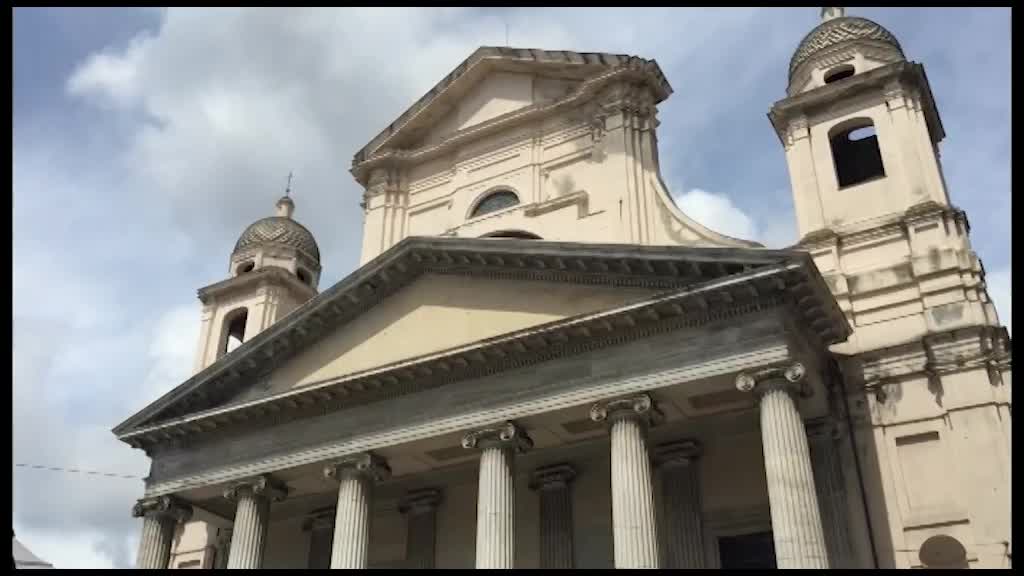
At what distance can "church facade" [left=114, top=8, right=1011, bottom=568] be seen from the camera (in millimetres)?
14789

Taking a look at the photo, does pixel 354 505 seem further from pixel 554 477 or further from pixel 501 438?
pixel 554 477

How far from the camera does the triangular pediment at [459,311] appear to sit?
594 inches

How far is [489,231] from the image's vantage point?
22719 millimetres

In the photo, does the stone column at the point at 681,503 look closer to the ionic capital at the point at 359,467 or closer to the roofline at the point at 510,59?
the ionic capital at the point at 359,467

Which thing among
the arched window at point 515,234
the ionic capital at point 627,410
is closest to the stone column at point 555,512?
the ionic capital at point 627,410

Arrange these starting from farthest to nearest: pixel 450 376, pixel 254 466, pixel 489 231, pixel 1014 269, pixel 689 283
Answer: pixel 489 231 → pixel 254 466 → pixel 450 376 → pixel 689 283 → pixel 1014 269

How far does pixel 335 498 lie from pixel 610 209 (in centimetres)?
877

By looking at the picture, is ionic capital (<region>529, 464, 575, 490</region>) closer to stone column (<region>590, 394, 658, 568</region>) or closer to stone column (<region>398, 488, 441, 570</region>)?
stone column (<region>398, 488, 441, 570</region>)

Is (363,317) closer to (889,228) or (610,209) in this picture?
(610,209)

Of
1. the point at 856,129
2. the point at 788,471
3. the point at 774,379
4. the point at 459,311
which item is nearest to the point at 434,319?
the point at 459,311

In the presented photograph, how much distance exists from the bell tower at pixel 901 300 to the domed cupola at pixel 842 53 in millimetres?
30

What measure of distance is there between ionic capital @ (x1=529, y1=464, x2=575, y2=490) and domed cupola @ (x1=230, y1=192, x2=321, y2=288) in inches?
511

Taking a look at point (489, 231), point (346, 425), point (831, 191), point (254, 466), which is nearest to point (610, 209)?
point (489, 231)

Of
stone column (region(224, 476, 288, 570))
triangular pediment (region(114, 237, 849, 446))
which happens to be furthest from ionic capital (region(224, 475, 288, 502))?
triangular pediment (region(114, 237, 849, 446))
